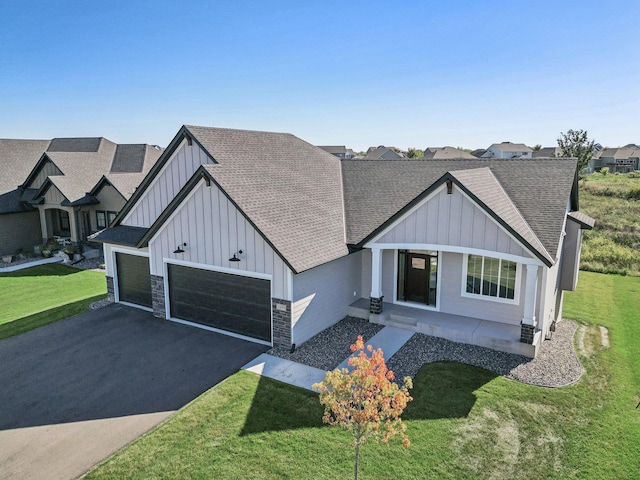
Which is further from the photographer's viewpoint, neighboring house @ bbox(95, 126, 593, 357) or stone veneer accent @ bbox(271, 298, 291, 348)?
neighboring house @ bbox(95, 126, 593, 357)

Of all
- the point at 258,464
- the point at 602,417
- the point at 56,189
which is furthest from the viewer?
the point at 56,189

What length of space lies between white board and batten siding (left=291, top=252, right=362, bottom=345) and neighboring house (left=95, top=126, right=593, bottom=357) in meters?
0.06

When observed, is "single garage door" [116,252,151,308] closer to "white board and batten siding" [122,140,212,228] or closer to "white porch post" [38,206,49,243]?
"white board and batten siding" [122,140,212,228]

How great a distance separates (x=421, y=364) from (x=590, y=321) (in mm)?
8405

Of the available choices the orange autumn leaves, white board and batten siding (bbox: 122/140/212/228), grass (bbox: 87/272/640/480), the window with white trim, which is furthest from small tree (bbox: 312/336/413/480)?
white board and batten siding (bbox: 122/140/212/228)

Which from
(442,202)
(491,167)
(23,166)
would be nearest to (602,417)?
(442,202)

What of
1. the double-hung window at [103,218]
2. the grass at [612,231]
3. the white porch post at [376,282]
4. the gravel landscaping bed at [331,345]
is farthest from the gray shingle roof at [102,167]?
the grass at [612,231]

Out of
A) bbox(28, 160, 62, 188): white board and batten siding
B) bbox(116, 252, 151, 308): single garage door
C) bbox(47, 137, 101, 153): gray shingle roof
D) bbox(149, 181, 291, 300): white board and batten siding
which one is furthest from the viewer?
bbox(47, 137, 101, 153): gray shingle roof

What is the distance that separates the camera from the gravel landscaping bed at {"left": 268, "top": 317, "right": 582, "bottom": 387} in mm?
11273

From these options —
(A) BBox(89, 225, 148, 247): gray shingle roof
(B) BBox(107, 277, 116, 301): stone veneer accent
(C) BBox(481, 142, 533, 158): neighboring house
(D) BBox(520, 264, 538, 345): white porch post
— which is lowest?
(B) BBox(107, 277, 116, 301): stone veneer accent

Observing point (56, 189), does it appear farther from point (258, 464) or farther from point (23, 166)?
point (258, 464)

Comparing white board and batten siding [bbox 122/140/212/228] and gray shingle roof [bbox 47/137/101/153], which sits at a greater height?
gray shingle roof [bbox 47/137/101/153]

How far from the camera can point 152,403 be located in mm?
9938

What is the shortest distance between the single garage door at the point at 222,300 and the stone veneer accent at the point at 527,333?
7508 mm
